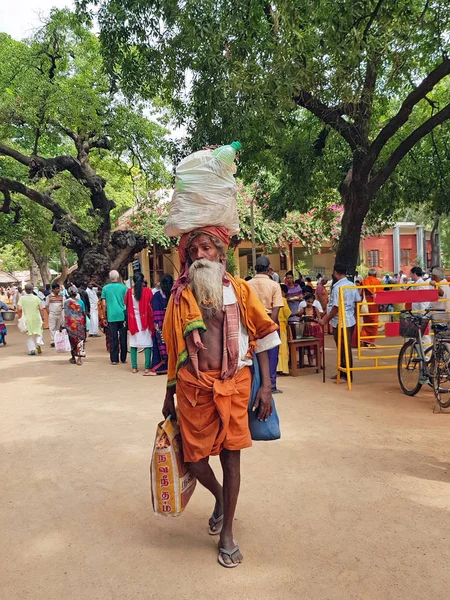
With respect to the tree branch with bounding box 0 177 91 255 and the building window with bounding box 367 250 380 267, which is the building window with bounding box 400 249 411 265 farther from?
the tree branch with bounding box 0 177 91 255

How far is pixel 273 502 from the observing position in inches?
136

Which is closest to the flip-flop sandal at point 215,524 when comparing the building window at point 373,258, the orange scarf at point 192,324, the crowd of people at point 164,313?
the orange scarf at point 192,324

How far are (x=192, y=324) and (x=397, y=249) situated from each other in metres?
30.6

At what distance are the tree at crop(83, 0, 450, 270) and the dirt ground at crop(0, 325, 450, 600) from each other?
413 centimetres

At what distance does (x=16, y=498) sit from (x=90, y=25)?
821 centimetres

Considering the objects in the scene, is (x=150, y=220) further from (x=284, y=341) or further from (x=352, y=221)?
(x=284, y=341)

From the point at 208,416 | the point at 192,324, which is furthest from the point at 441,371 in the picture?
the point at 192,324

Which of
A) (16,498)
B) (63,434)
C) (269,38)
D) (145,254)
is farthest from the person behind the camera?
(145,254)

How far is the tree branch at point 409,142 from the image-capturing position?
8.60 meters

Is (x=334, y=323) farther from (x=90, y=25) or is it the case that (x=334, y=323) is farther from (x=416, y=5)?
(x=90, y=25)

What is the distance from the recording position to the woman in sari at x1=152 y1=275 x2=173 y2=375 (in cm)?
821

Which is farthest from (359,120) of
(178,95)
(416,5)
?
(178,95)

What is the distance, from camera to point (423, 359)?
605cm

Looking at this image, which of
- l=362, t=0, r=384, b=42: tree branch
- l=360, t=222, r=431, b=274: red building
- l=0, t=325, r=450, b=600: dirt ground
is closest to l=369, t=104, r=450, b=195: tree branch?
l=362, t=0, r=384, b=42: tree branch
